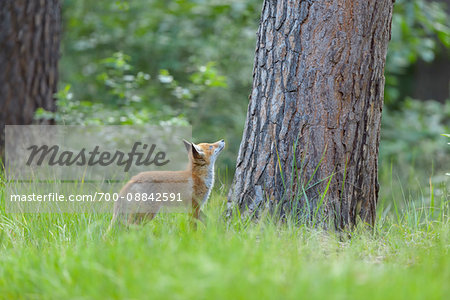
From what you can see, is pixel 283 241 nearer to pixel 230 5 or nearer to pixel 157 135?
pixel 157 135

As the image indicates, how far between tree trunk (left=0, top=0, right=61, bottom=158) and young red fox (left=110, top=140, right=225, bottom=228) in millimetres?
3247

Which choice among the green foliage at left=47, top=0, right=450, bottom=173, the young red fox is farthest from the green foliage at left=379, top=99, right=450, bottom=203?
the young red fox

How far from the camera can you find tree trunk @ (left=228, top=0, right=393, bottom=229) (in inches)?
140

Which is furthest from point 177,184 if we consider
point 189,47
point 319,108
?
point 189,47

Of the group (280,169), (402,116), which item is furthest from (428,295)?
(402,116)

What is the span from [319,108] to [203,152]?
94 cm

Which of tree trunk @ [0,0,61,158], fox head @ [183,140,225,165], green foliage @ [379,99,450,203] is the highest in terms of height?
tree trunk @ [0,0,61,158]

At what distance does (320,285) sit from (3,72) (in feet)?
17.4

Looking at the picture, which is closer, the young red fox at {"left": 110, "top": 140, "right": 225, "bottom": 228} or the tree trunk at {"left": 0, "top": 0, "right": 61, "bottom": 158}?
the young red fox at {"left": 110, "top": 140, "right": 225, "bottom": 228}

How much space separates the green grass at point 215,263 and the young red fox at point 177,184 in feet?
0.45

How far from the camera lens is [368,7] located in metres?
3.58

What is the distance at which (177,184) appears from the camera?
3.62 metres

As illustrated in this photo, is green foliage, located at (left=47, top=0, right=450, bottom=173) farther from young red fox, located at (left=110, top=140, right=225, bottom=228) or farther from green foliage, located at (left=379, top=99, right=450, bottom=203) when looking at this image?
young red fox, located at (left=110, top=140, right=225, bottom=228)

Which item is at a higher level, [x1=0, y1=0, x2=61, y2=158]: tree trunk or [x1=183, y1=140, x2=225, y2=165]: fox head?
[x1=0, y1=0, x2=61, y2=158]: tree trunk
